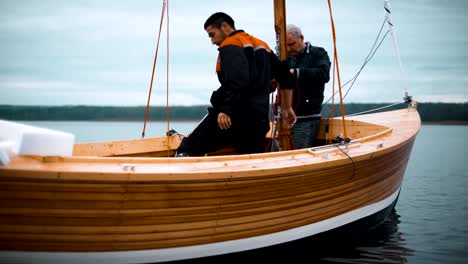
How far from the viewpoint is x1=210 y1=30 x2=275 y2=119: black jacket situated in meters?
5.24

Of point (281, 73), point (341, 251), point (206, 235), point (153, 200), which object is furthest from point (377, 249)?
point (153, 200)

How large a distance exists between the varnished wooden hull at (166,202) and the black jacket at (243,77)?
550 millimetres

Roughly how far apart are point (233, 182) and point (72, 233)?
1336 millimetres

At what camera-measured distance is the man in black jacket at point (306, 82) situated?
24.1ft

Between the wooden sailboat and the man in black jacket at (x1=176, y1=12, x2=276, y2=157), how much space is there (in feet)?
1.53

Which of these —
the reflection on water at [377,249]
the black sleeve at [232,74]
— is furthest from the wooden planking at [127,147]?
the reflection on water at [377,249]

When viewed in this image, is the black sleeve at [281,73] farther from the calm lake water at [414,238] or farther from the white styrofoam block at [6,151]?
the white styrofoam block at [6,151]

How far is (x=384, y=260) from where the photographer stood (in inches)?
275

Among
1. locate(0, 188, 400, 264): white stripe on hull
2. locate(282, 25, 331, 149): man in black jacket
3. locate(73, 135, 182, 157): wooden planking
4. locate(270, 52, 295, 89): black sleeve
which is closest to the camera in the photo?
locate(0, 188, 400, 264): white stripe on hull

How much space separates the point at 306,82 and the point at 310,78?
12.2 inches

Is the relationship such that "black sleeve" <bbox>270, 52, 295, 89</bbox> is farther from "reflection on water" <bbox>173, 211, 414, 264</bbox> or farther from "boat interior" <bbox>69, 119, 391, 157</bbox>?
"reflection on water" <bbox>173, 211, 414, 264</bbox>

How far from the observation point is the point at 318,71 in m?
7.29

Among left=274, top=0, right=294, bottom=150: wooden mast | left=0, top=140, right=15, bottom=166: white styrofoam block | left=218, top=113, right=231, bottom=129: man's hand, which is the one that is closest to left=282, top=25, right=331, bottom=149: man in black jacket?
left=274, top=0, right=294, bottom=150: wooden mast

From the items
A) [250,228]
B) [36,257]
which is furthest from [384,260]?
[36,257]
